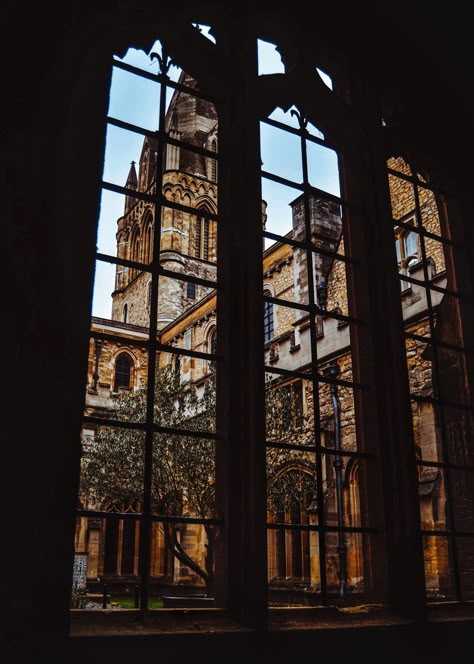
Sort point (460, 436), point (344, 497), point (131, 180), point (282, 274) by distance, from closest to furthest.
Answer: point (460, 436), point (344, 497), point (282, 274), point (131, 180)

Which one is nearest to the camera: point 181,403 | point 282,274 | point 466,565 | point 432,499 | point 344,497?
point 466,565

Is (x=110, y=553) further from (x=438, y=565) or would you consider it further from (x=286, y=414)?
(x=438, y=565)

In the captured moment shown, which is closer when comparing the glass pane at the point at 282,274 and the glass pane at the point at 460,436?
the glass pane at the point at 460,436

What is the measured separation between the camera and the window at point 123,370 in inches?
940

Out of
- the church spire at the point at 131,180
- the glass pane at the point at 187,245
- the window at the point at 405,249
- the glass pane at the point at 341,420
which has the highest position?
the church spire at the point at 131,180

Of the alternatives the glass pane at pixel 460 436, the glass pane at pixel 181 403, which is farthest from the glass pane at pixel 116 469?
the glass pane at pixel 460 436

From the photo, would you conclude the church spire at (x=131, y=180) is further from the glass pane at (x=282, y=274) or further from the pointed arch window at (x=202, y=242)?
the glass pane at (x=282, y=274)

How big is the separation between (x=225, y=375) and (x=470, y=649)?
1345mm

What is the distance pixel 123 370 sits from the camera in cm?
2445

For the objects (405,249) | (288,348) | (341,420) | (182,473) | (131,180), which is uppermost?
(131,180)

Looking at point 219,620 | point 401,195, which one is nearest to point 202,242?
point 401,195

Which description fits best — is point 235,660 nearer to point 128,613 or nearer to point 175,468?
point 128,613

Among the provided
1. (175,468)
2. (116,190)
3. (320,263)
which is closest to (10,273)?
(116,190)

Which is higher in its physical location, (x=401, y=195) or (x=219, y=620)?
(x=401, y=195)
